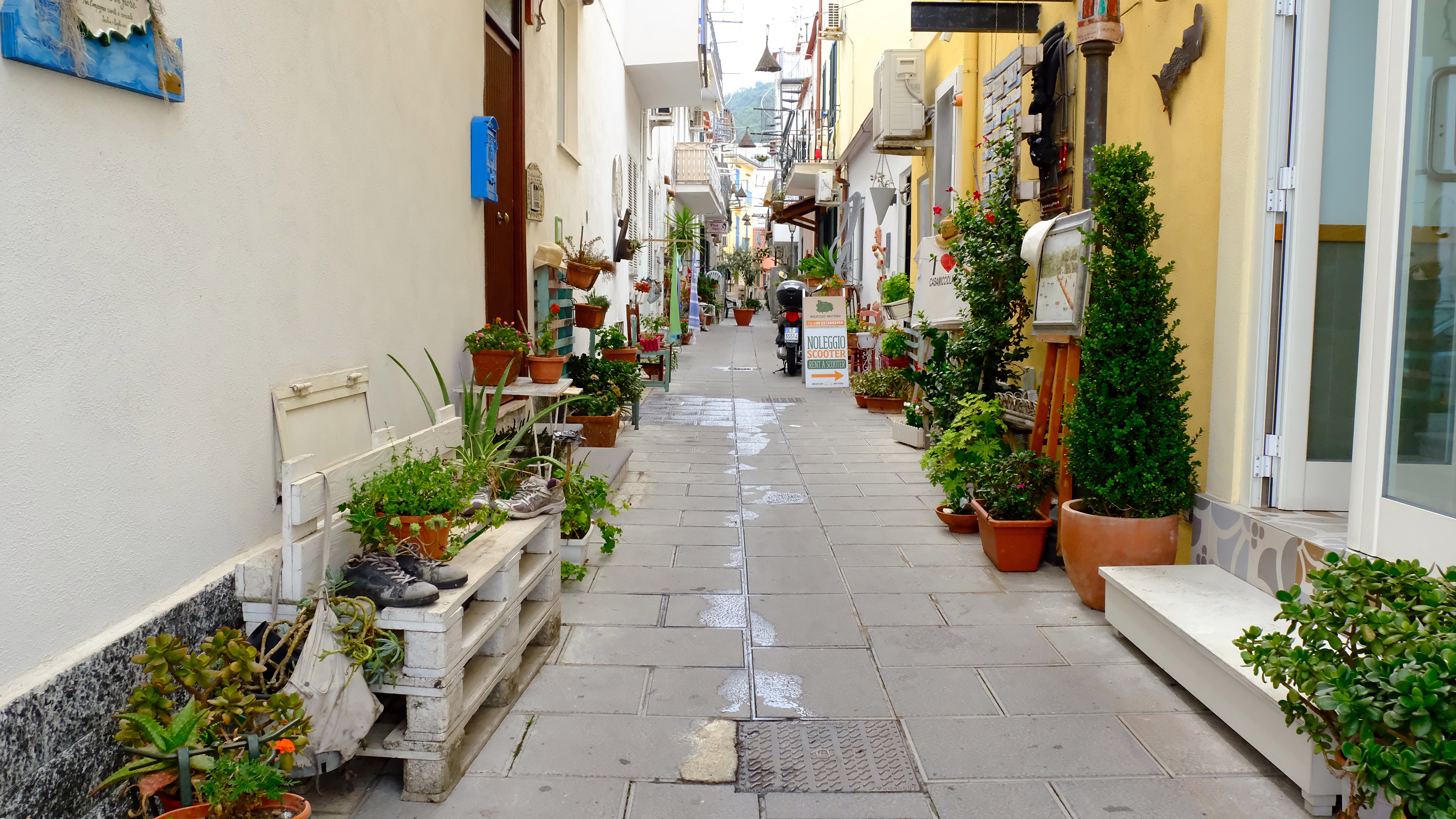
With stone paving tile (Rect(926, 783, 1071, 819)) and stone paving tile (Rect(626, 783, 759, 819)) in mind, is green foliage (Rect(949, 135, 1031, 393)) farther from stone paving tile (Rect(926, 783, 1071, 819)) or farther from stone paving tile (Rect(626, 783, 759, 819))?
stone paving tile (Rect(626, 783, 759, 819))

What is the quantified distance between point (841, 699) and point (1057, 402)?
2500mm

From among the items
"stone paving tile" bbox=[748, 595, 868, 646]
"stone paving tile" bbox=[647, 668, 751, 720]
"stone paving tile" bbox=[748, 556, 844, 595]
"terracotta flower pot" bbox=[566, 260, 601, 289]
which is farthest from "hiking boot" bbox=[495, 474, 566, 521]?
"terracotta flower pot" bbox=[566, 260, 601, 289]

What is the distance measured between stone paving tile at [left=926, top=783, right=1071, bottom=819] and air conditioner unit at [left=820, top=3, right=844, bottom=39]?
59.0 feet

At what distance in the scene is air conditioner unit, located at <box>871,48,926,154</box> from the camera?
33.4 ft

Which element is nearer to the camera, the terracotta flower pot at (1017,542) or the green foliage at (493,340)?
the terracotta flower pot at (1017,542)

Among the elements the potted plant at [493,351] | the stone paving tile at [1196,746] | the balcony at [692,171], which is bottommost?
the stone paving tile at [1196,746]

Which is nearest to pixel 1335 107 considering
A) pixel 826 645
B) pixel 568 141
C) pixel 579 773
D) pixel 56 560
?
pixel 826 645

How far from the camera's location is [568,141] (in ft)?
30.8

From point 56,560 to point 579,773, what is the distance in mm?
1567

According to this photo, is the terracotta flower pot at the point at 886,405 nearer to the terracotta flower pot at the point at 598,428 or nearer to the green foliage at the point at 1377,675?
the terracotta flower pot at the point at 598,428

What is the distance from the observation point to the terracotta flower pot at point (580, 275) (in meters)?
8.23

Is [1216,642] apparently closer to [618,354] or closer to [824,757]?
[824,757]

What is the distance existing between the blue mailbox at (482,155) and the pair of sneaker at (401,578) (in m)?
3.22

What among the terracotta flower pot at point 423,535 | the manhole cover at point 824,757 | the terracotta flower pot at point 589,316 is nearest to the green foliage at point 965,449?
the manhole cover at point 824,757
